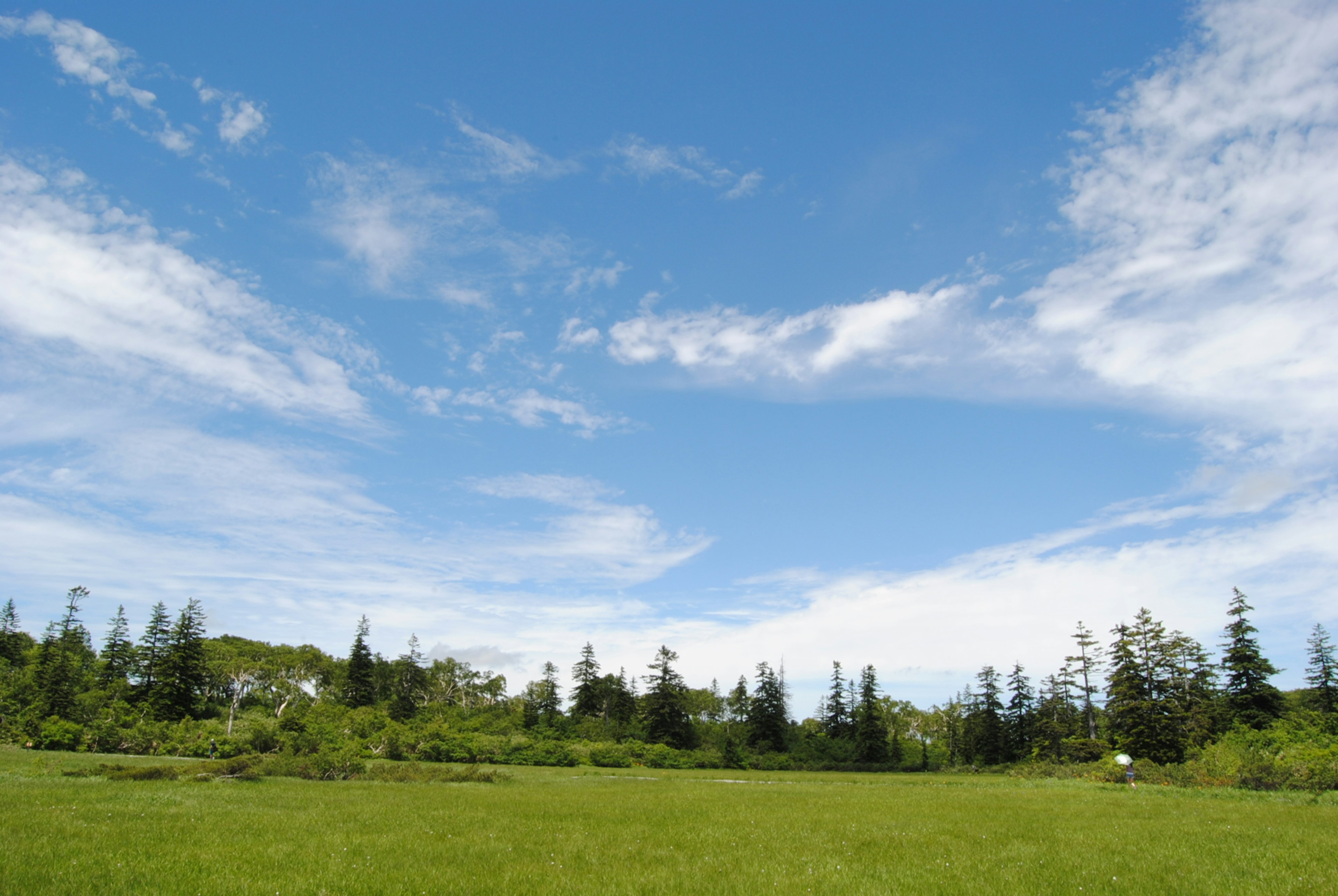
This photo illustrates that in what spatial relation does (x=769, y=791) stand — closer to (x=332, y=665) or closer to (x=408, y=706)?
(x=408, y=706)

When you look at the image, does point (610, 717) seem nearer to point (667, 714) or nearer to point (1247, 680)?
point (667, 714)

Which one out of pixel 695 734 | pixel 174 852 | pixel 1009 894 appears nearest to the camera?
pixel 1009 894

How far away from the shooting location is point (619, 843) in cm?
1670

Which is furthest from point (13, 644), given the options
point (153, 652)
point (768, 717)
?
point (768, 717)

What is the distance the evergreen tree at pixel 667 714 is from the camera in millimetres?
94250

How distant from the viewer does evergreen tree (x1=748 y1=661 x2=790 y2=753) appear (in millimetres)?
97750

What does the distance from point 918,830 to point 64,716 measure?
7427cm

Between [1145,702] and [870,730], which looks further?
[870,730]

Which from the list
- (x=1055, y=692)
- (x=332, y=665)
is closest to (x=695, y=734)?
(x=1055, y=692)

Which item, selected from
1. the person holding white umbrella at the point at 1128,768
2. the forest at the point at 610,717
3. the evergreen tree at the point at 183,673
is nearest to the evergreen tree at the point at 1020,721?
the forest at the point at 610,717

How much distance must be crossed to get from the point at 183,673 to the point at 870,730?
8348 cm

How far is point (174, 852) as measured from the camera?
13164mm

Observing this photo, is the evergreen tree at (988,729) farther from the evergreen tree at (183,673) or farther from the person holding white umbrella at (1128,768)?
the evergreen tree at (183,673)

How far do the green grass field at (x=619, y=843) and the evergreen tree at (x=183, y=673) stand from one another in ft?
167
